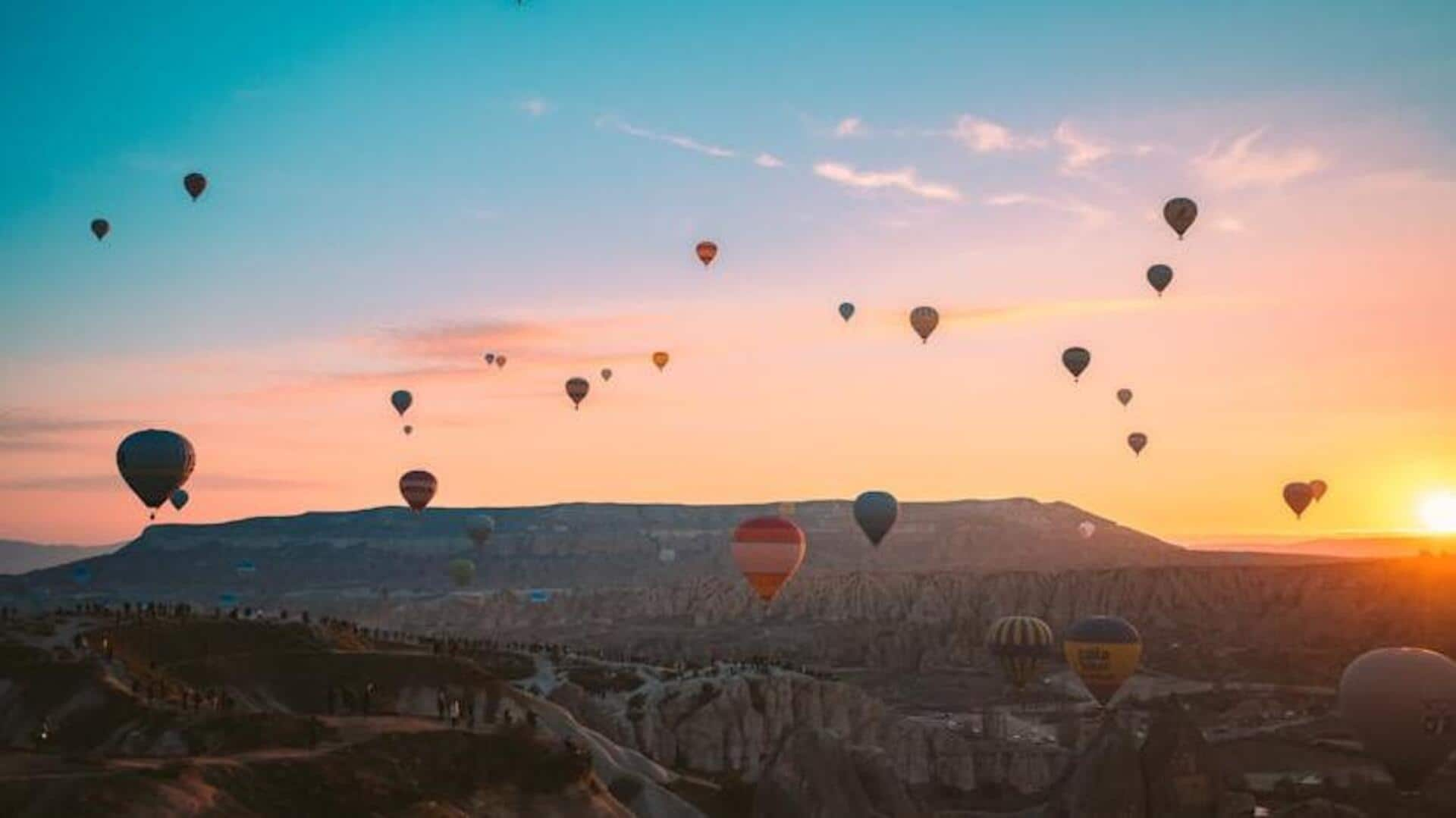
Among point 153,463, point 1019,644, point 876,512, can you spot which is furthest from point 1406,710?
point 153,463

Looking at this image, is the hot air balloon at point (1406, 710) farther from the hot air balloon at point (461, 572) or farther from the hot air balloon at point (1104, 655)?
the hot air balloon at point (461, 572)

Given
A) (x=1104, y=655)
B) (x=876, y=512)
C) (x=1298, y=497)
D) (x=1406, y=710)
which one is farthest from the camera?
(x=1298, y=497)

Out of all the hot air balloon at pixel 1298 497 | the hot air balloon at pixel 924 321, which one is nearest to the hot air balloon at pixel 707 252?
the hot air balloon at pixel 924 321

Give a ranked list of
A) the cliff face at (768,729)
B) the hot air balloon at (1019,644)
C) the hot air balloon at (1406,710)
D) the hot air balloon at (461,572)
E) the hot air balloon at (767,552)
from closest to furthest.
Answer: the hot air balloon at (1406,710) < the hot air balloon at (767,552) < the cliff face at (768,729) < the hot air balloon at (1019,644) < the hot air balloon at (461,572)

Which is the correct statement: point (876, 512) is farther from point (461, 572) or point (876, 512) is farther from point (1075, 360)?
point (461, 572)

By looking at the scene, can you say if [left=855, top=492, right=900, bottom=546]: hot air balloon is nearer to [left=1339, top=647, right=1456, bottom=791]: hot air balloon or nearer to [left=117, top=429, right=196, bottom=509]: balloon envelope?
[left=1339, top=647, right=1456, bottom=791]: hot air balloon

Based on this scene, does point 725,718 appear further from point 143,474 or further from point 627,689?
point 143,474
